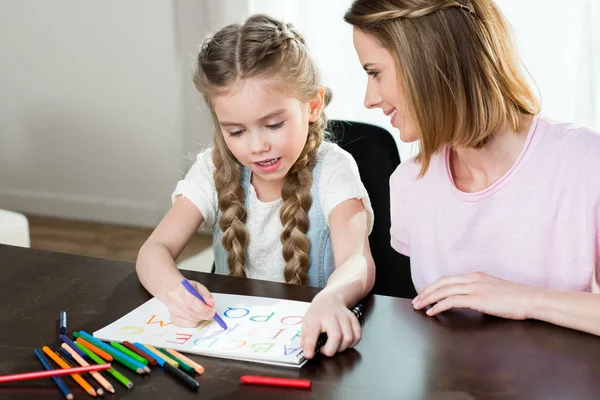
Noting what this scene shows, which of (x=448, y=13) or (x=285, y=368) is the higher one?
(x=448, y=13)

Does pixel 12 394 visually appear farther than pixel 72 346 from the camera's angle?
No

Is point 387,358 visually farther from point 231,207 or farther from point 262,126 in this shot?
point 231,207

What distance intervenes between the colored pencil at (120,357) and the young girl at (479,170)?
1.46 feet

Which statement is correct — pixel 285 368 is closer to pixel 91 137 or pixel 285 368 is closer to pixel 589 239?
pixel 589 239

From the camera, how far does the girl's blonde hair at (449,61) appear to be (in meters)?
1.38

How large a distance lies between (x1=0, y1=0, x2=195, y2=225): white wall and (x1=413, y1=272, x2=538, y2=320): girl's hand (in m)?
3.07

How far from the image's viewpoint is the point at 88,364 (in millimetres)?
1162

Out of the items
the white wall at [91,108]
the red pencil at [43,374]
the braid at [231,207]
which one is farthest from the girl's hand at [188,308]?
the white wall at [91,108]

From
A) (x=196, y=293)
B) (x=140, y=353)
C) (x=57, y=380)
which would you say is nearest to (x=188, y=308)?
(x=196, y=293)

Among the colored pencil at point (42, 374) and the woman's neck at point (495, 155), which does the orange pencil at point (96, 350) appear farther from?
the woman's neck at point (495, 155)

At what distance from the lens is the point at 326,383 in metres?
1.09

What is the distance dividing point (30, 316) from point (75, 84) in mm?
3283

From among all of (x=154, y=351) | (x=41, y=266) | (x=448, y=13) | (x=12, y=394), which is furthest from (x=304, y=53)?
(x=12, y=394)

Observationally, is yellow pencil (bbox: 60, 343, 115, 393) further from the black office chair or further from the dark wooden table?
the black office chair
